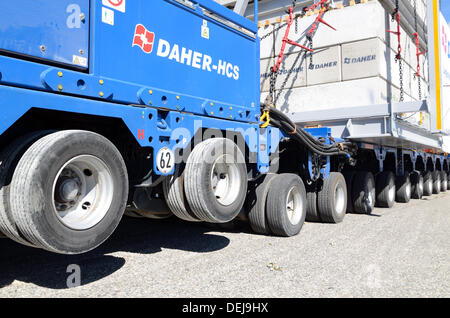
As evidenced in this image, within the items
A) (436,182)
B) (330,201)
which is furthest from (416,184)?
(330,201)

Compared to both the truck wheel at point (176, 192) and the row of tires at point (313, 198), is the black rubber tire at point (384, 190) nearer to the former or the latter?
the row of tires at point (313, 198)

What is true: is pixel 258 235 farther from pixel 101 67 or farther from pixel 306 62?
pixel 306 62

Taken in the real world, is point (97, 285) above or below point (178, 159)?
below

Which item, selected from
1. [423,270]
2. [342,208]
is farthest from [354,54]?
[423,270]

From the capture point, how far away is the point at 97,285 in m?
3.29

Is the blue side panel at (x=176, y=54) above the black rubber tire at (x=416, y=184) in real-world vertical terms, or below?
above

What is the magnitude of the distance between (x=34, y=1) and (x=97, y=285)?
2242mm

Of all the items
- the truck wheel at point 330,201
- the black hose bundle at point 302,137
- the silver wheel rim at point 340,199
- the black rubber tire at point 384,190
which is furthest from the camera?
the black rubber tire at point 384,190

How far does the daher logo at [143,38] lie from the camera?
3.54 meters

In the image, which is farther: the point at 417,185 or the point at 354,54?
the point at 417,185

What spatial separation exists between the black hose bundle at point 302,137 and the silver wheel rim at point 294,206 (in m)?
0.80

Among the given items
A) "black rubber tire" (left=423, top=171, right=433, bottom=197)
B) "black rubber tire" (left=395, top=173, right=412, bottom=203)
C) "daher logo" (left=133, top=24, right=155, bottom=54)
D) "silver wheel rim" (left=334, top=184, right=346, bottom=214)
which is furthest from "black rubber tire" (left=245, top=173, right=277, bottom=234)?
"black rubber tire" (left=423, top=171, right=433, bottom=197)

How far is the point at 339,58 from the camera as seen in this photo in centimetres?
777

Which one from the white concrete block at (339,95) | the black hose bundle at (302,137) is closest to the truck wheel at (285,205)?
the black hose bundle at (302,137)
